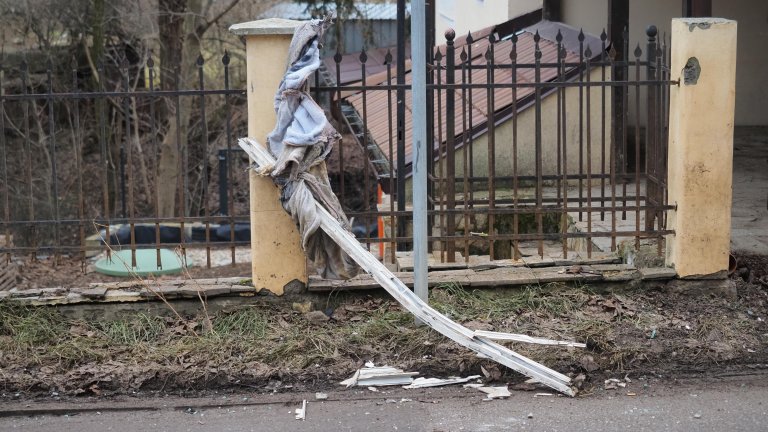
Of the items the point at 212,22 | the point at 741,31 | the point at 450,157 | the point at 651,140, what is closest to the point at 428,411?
the point at 450,157

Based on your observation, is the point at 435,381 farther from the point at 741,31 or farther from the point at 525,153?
the point at 741,31

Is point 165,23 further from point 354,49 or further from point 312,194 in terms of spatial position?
point 312,194

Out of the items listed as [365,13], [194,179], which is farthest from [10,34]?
[365,13]

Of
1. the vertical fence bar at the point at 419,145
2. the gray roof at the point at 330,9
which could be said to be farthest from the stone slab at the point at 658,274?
the gray roof at the point at 330,9

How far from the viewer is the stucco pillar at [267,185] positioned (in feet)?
20.3

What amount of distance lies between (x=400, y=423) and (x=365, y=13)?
19.6m

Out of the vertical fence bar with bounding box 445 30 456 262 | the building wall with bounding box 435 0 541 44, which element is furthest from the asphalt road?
the building wall with bounding box 435 0 541 44

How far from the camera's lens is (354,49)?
85.1 feet

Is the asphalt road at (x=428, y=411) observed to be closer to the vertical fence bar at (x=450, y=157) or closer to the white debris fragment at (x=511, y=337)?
the white debris fragment at (x=511, y=337)

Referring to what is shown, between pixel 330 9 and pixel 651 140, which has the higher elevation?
pixel 330 9

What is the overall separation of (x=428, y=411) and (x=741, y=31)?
8.81m

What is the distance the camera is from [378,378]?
18.6 ft

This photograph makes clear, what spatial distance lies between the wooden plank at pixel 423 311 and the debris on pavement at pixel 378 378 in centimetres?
34

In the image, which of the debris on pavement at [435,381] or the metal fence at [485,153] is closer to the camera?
the debris on pavement at [435,381]
